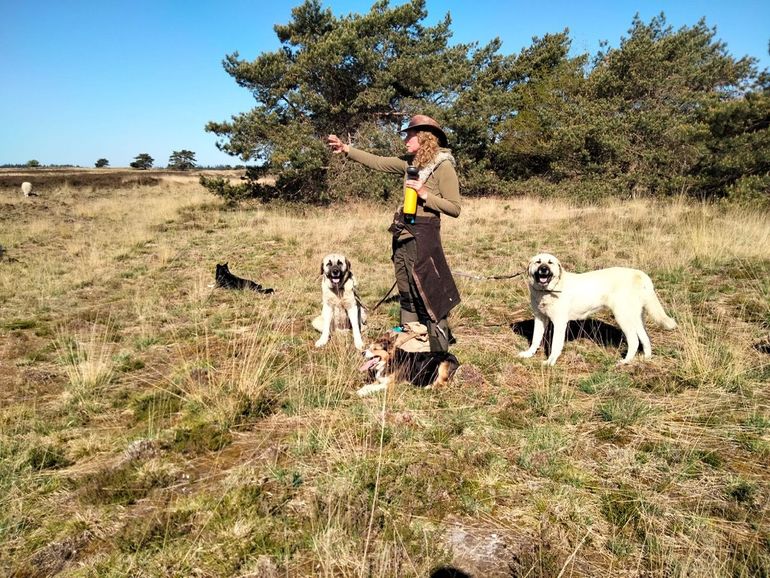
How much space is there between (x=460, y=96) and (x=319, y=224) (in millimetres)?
10832

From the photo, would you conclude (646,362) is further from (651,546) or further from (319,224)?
(319,224)

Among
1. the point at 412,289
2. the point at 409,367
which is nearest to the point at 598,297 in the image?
the point at 412,289

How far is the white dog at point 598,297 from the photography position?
4051 millimetres

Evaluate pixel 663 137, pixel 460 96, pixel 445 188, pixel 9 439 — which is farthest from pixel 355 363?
pixel 460 96

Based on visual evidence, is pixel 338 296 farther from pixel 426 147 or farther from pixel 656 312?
pixel 656 312

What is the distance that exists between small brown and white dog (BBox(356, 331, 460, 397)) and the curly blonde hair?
162cm

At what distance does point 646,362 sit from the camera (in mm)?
3994

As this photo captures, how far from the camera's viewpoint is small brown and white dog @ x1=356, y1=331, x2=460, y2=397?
140 inches

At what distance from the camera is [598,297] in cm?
414

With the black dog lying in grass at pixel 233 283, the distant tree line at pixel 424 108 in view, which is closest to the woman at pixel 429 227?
the black dog lying in grass at pixel 233 283

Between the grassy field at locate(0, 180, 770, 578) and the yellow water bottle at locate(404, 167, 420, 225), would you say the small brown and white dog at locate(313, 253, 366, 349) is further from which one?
the yellow water bottle at locate(404, 167, 420, 225)

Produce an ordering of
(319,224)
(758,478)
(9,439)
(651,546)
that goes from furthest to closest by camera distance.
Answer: (319,224), (9,439), (758,478), (651,546)

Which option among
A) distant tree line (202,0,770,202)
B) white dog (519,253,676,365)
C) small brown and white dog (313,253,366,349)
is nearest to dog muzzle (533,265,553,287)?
white dog (519,253,676,365)

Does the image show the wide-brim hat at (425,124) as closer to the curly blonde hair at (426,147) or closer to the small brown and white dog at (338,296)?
the curly blonde hair at (426,147)
